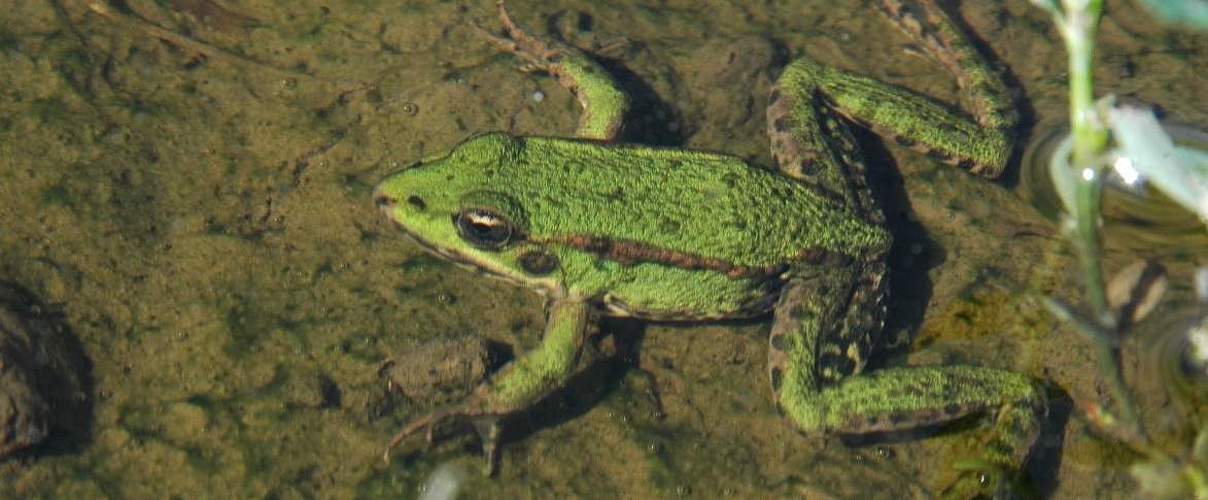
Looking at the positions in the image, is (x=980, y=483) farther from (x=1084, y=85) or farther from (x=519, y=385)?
(x=1084, y=85)

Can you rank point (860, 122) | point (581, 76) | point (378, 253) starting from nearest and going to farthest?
1. point (378, 253)
2. point (860, 122)
3. point (581, 76)

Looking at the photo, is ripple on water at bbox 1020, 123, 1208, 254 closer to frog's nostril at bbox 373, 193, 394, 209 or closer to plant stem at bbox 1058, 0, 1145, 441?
plant stem at bbox 1058, 0, 1145, 441

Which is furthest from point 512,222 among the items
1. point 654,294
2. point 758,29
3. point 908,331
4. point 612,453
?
point 758,29

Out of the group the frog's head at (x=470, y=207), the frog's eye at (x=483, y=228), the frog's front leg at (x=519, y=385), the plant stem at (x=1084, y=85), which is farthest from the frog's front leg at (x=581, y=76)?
the plant stem at (x=1084, y=85)

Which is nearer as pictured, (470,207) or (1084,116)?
(1084,116)

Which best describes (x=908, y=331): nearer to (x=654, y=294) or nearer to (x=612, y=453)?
(x=654, y=294)

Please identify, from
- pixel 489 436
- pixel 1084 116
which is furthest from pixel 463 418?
pixel 1084 116
